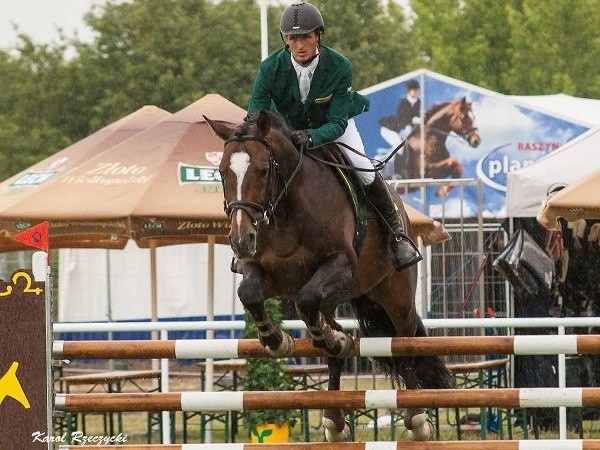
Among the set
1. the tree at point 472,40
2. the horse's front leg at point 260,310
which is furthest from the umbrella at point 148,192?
the tree at point 472,40

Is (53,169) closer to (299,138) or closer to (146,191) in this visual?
(146,191)

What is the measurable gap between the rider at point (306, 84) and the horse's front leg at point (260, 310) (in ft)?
2.35

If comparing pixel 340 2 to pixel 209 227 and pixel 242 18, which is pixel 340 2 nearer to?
pixel 242 18

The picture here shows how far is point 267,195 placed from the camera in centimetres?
636

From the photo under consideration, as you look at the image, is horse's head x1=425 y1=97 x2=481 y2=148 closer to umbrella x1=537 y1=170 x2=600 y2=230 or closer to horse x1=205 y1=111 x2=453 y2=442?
umbrella x1=537 y1=170 x2=600 y2=230

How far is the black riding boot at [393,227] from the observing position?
7.37 metres

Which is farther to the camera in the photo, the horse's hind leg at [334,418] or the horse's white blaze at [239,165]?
the horse's hind leg at [334,418]

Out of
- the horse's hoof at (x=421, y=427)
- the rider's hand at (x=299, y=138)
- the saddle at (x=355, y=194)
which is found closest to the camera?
the rider's hand at (x=299, y=138)

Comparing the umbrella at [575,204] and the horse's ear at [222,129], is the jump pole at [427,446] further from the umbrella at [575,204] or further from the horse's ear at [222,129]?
the umbrella at [575,204]

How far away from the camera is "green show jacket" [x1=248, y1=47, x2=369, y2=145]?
693cm

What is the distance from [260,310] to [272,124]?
0.93 metres

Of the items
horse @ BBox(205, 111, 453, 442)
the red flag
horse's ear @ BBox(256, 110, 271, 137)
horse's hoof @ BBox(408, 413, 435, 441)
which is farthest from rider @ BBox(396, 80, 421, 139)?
the red flag

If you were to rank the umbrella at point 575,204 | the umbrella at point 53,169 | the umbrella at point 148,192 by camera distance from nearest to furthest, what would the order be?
the umbrella at point 575,204 < the umbrella at point 148,192 < the umbrella at point 53,169

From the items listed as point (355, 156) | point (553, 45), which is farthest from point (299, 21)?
point (553, 45)
